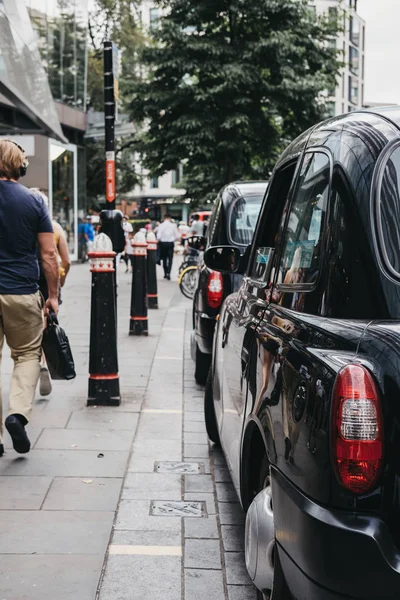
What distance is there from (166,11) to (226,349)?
74.5ft

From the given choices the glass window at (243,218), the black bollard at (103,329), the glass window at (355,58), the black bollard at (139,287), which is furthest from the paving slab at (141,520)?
the glass window at (355,58)

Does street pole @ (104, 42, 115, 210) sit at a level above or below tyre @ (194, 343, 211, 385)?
above

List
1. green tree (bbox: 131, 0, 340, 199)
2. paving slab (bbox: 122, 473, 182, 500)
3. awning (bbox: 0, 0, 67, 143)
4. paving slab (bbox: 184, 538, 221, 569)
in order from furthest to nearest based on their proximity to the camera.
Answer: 1. green tree (bbox: 131, 0, 340, 199)
2. awning (bbox: 0, 0, 67, 143)
3. paving slab (bbox: 122, 473, 182, 500)
4. paving slab (bbox: 184, 538, 221, 569)

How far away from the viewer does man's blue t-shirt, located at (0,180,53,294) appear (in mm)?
5188

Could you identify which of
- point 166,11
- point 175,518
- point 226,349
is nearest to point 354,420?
point 226,349

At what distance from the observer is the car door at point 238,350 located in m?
3.47

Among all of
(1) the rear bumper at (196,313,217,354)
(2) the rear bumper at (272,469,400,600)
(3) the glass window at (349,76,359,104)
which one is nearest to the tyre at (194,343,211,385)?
(1) the rear bumper at (196,313,217,354)

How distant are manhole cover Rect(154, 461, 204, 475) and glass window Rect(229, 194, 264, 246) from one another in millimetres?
3021

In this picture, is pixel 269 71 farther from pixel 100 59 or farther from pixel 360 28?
pixel 360 28

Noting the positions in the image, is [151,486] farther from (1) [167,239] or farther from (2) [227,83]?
(2) [227,83]

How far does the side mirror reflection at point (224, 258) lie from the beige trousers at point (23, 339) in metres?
1.27

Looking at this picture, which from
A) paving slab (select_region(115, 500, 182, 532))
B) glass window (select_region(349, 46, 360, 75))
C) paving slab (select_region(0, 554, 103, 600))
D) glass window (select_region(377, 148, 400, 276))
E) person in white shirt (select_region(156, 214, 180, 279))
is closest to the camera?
glass window (select_region(377, 148, 400, 276))

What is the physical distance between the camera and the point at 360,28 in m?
93.7

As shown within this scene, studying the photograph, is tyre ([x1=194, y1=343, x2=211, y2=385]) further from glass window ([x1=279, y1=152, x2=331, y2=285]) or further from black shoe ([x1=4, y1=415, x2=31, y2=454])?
glass window ([x1=279, y1=152, x2=331, y2=285])
